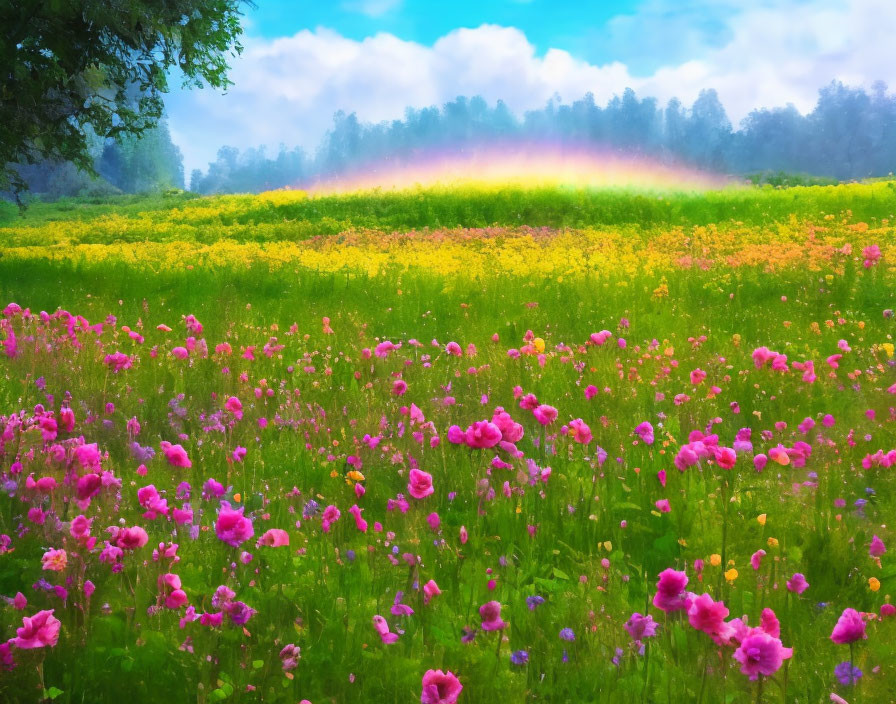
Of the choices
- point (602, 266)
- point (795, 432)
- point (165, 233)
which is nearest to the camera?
point (795, 432)

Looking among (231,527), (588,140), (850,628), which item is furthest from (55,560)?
(588,140)

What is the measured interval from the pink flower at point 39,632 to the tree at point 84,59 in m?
9.21

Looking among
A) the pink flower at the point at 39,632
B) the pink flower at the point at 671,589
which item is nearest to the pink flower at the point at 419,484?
the pink flower at the point at 671,589

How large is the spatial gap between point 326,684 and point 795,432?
10.5 feet

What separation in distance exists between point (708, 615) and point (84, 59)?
12.4 meters

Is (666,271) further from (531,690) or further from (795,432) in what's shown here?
(531,690)

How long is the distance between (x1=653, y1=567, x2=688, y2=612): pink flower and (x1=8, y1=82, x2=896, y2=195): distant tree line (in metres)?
66.6

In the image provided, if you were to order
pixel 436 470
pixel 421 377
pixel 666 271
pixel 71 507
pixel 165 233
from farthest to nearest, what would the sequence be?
pixel 165 233, pixel 666 271, pixel 421 377, pixel 436 470, pixel 71 507

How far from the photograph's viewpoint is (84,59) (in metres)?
11.1

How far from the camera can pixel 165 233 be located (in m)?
24.9

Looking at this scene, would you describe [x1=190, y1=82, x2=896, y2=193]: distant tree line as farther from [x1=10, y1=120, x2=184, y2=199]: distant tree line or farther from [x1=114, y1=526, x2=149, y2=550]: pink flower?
[x1=114, y1=526, x2=149, y2=550]: pink flower

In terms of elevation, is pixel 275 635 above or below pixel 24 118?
below

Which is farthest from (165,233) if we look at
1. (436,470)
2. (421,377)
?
(436,470)

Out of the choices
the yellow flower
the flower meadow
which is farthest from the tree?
the yellow flower
